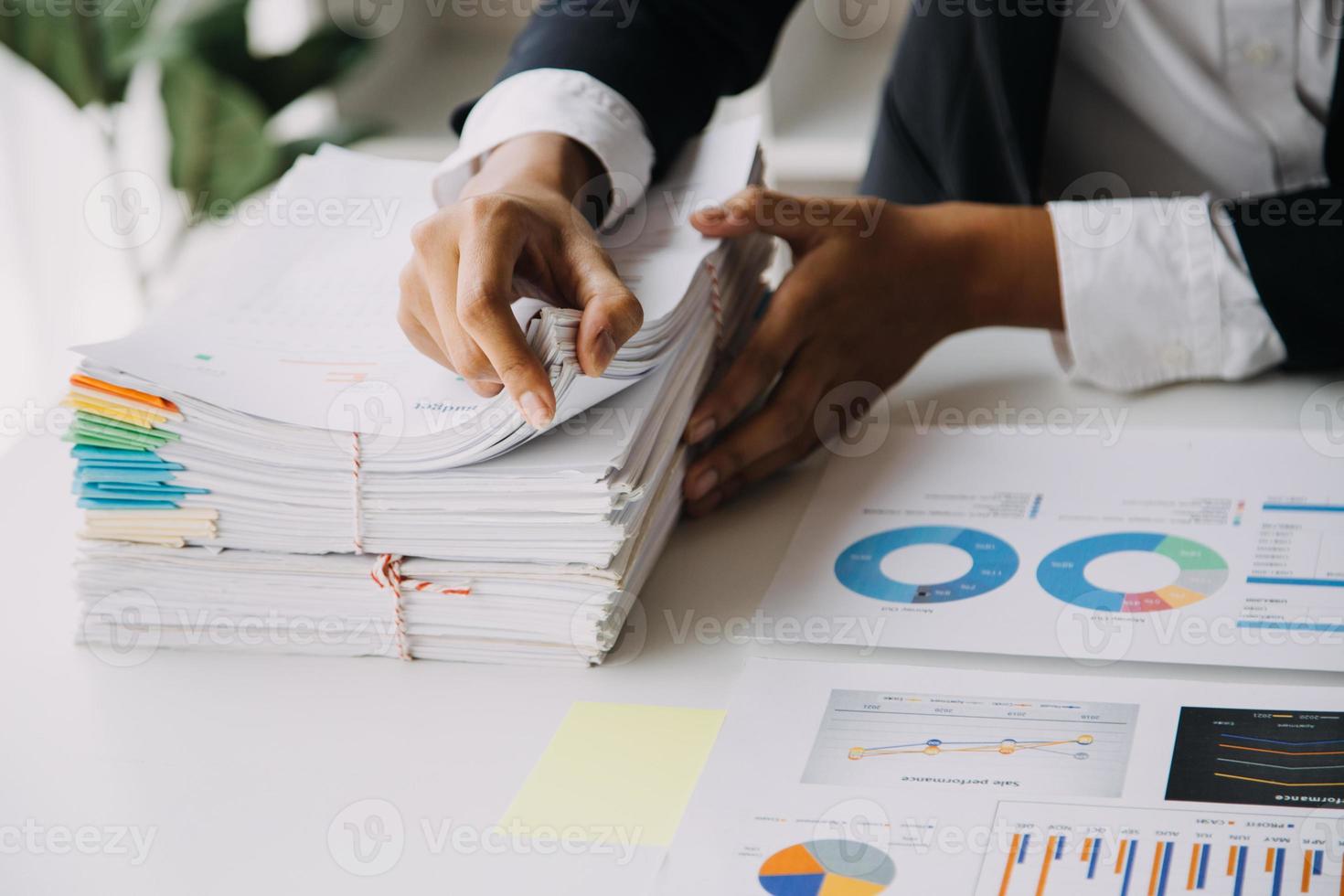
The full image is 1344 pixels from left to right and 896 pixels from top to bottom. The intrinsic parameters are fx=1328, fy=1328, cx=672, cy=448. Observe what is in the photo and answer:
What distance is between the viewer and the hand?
872 millimetres

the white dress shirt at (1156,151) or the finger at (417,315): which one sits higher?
the white dress shirt at (1156,151)

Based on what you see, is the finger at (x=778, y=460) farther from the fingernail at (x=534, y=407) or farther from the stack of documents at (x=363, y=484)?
the fingernail at (x=534, y=407)

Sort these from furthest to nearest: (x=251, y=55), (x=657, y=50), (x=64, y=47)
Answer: (x=251, y=55)
(x=64, y=47)
(x=657, y=50)

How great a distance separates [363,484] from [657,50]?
51 centimetres

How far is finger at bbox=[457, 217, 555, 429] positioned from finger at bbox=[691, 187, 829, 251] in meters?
0.19

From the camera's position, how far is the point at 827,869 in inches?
22.3

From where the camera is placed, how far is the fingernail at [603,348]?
67 cm

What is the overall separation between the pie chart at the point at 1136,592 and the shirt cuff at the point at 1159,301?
0.74 ft

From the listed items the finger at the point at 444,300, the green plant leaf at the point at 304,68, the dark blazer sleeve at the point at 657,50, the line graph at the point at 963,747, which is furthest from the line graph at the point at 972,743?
the green plant leaf at the point at 304,68

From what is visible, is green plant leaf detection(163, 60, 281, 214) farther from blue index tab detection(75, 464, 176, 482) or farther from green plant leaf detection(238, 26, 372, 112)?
blue index tab detection(75, 464, 176, 482)

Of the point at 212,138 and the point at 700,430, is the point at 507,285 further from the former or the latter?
the point at 212,138

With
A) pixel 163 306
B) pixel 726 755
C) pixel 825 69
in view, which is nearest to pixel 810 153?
pixel 825 69

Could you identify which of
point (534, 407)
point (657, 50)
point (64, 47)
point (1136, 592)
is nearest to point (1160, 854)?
point (1136, 592)

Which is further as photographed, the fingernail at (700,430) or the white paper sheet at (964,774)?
the fingernail at (700,430)
